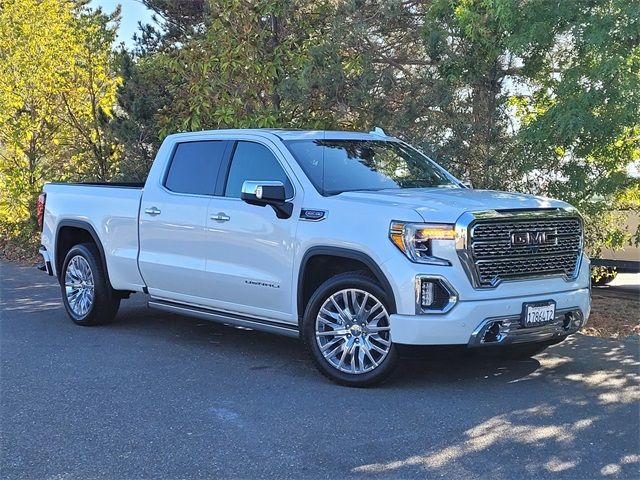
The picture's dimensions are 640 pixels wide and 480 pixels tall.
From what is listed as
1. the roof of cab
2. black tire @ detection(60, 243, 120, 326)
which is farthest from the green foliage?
black tire @ detection(60, 243, 120, 326)

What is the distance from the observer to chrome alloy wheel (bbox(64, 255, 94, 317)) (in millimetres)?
8320

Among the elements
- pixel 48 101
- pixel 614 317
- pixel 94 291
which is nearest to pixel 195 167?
pixel 94 291

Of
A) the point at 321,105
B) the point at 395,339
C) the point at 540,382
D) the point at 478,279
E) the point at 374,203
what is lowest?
the point at 540,382

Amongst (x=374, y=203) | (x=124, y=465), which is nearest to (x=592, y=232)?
(x=374, y=203)

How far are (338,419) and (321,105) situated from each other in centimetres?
637

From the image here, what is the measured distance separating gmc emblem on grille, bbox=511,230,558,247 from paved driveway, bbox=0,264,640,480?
3.51 ft

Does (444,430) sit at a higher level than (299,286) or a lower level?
lower

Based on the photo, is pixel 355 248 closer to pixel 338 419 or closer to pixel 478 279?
pixel 478 279

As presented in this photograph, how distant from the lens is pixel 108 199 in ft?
26.5

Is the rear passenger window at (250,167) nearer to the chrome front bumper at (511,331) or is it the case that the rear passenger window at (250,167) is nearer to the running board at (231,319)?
the running board at (231,319)

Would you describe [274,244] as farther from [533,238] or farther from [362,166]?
[533,238]

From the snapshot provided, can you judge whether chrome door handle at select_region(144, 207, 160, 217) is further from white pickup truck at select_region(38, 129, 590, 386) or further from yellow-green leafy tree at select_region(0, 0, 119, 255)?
yellow-green leafy tree at select_region(0, 0, 119, 255)

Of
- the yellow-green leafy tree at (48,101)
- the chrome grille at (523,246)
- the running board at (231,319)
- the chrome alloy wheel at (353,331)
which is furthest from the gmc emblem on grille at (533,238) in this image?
the yellow-green leafy tree at (48,101)

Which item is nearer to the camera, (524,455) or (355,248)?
(524,455)
